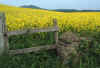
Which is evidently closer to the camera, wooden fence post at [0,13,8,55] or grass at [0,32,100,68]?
grass at [0,32,100,68]

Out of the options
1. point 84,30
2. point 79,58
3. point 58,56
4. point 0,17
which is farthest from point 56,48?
point 84,30

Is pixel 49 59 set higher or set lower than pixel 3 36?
lower

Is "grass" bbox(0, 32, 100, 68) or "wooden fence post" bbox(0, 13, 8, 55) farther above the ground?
"wooden fence post" bbox(0, 13, 8, 55)

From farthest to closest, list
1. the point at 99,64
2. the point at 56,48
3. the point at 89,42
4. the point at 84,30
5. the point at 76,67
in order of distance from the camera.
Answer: the point at 84,30 → the point at 89,42 → the point at 56,48 → the point at 99,64 → the point at 76,67

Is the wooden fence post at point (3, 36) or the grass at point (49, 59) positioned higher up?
the wooden fence post at point (3, 36)

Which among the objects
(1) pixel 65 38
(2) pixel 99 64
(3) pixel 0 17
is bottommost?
(2) pixel 99 64

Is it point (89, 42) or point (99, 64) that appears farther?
point (89, 42)

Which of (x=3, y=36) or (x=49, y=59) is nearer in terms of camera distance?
(x=3, y=36)

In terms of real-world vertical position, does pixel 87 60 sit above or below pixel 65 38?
below

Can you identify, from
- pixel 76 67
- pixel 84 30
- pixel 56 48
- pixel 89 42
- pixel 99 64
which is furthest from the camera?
pixel 84 30

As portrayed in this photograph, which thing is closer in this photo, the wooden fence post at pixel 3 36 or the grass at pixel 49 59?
the grass at pixel 49 59

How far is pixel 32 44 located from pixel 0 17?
84.8 inches

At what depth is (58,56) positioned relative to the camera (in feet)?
24.0

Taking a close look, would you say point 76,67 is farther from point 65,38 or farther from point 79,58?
point 65,38
